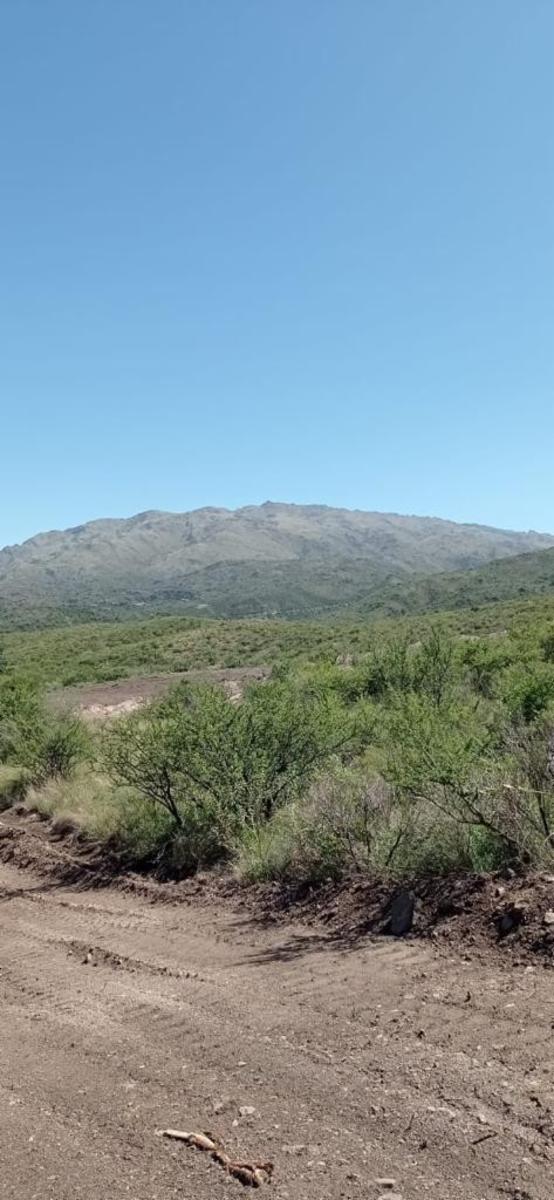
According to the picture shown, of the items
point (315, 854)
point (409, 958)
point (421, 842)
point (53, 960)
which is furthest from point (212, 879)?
point (409, 958)

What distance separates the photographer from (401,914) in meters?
7.05

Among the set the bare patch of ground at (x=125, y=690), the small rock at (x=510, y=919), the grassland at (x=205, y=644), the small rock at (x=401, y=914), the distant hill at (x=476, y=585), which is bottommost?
the bare patch of ground at (x=125, y=690)

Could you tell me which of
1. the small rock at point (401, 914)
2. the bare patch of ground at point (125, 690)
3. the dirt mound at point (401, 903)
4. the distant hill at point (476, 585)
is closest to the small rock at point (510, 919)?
the dirt mound at point (401, 903)

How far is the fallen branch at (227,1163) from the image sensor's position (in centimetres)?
403

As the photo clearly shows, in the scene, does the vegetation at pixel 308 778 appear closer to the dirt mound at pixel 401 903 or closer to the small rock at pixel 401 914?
the dirt mound at pixel 401 903

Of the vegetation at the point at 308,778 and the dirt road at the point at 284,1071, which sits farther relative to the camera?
the vegetation at the point at 308,778

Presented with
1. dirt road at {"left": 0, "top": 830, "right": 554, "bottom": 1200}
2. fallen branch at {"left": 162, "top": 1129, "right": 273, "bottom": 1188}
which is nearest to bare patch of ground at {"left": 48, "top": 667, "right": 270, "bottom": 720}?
dirt road at {"left": 0, "top": 830, "right": 554, "bottom": 1200}

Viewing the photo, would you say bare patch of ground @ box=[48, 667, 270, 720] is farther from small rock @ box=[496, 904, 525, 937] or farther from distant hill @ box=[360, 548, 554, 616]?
distant hill @ box=[360, 548, 554, 616]

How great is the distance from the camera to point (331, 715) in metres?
13.1

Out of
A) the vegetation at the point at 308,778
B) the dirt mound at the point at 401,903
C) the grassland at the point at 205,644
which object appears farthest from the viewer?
the grassland at the point at 205,644

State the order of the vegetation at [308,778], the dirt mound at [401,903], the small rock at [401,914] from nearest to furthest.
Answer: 1. the dirt mound at [401,903]
2. the small rock at [401,914]
3. the vegetation at [308,778]

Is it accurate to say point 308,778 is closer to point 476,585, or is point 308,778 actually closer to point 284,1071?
point 284,1071

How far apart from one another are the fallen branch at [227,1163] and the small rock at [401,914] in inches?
112

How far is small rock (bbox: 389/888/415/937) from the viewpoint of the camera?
690 centimetres
